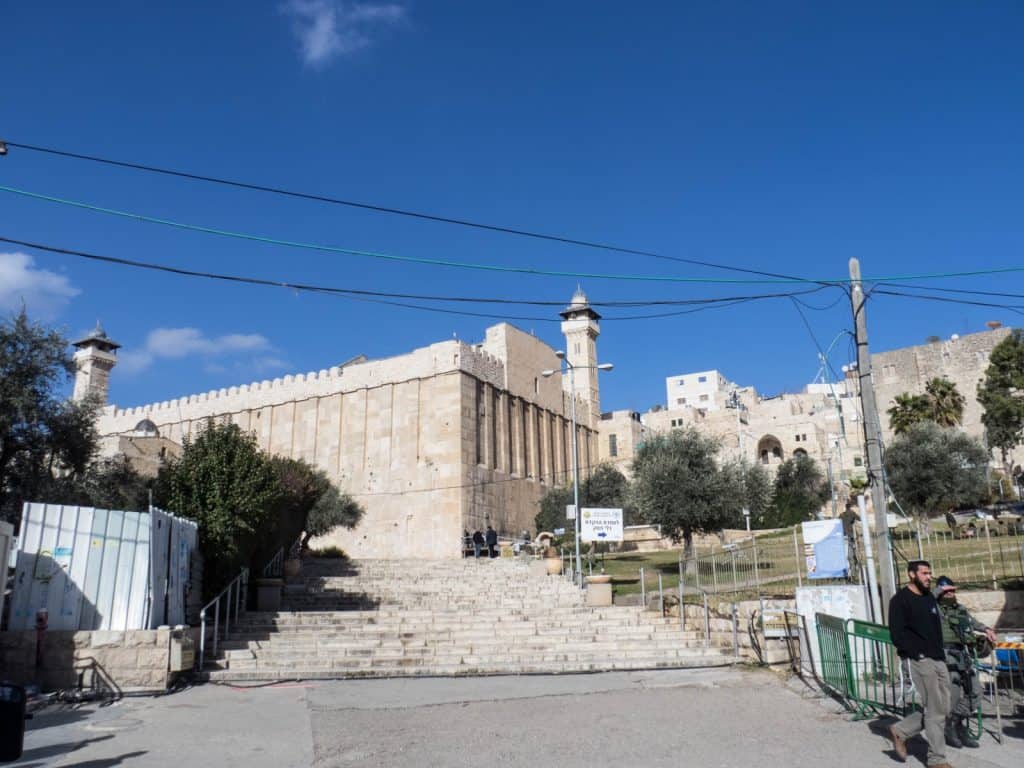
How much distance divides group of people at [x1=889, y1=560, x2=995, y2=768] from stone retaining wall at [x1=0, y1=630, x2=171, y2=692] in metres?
8.23

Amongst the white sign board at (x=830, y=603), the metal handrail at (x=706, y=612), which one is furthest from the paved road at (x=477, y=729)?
the metal handrail at (x=706, y=612)

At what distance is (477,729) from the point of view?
25.3 ft

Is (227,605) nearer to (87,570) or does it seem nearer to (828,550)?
(87,570)

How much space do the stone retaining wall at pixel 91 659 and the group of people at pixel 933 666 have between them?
27.0ft

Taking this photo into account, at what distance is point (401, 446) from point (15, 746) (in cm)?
3548

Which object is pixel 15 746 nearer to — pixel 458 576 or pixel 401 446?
pixel 458 576

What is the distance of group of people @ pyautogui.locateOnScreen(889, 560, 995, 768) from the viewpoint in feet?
19.9

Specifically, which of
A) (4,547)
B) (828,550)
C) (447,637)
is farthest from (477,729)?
(447,637)

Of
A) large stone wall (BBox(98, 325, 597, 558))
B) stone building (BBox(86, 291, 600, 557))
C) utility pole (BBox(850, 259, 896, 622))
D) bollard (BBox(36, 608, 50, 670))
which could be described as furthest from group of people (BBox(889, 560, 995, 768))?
large stone wall (BBox(98, 325, 597, 558))

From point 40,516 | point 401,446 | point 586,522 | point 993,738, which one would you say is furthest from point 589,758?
point 401,446

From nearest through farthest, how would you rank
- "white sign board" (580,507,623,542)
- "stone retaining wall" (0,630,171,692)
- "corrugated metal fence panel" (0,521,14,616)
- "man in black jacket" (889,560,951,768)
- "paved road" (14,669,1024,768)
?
"man in black jacket" (889,560,951,768) < "paved road" (14,669,1024,768) < "corrugated metal fence panel" (0,521,14,616) < "stone retaining wall" (0,630,171,692) < "white sign board" (580,507,623,542)

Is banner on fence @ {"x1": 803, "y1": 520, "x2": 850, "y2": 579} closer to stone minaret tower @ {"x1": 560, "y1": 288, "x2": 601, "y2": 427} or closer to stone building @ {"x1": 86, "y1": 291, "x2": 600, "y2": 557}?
stone building @ {"x1": 86, "y1": 291, "x2": 600, "y2": 557}

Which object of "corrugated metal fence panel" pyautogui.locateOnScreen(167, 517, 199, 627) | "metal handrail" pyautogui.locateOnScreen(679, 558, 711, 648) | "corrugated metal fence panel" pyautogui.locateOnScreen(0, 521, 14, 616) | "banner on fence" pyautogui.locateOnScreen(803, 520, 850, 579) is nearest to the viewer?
"corrugated metal fence panel" pyautogui.locateOnScreen(0, 521, 14, 616)

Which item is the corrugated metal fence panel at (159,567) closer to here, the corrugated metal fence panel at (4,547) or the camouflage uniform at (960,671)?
the corrugated metal fence panel at (4,547)
